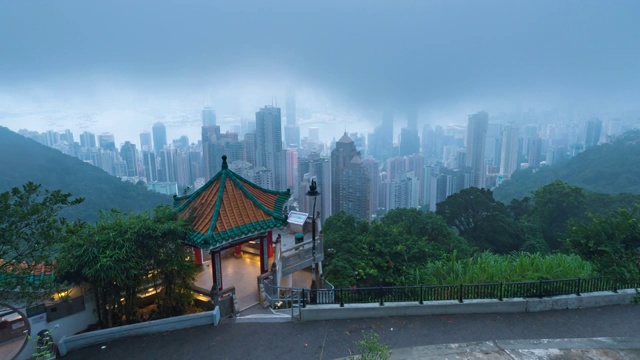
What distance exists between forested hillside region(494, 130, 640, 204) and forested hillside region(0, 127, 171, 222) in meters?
53.4

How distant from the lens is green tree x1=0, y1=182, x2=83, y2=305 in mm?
8023

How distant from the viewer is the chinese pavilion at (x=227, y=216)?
12102mm

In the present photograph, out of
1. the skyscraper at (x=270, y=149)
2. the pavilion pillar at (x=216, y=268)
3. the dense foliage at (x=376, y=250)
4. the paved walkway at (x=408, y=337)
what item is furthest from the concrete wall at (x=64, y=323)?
the skyscraper at (x=270, y=149)

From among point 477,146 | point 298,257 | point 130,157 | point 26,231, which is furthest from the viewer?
point 477,146

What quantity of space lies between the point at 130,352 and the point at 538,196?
1399 inches

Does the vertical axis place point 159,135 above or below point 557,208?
above

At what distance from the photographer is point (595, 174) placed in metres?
58.2

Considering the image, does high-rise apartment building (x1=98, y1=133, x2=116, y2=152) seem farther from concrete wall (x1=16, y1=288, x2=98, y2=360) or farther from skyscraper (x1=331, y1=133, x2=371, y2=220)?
concrete wall (x1=16, y1=288, x2=98, y2=360)

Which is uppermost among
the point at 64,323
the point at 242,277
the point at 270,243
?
the point at 270,243

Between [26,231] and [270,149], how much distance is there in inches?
1958

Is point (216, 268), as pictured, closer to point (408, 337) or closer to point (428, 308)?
point (408, 337)

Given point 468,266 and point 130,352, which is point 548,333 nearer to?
point 468,266

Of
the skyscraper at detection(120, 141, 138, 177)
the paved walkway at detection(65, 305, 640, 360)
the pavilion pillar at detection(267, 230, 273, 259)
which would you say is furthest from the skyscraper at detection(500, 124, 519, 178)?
the pavilion pillar at detection(267, 230, 273, 259)

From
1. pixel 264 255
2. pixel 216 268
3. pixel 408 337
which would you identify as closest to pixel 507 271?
pixel 408 337
